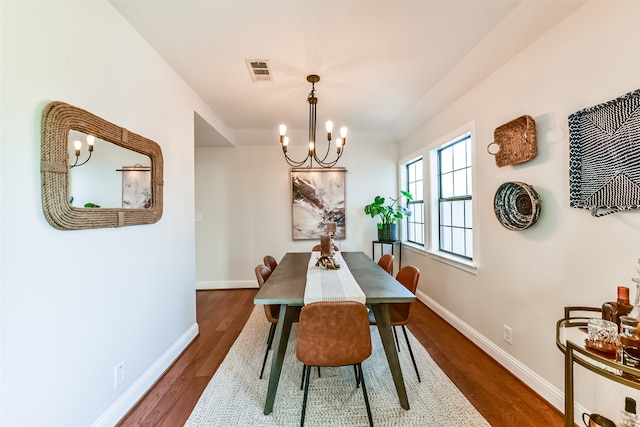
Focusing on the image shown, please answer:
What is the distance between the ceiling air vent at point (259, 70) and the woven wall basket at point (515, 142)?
201 centimetres

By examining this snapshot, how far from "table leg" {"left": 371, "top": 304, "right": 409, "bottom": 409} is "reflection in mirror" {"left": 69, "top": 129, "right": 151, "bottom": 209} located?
182 cm

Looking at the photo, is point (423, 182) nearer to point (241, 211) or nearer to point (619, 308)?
point (619, 308)

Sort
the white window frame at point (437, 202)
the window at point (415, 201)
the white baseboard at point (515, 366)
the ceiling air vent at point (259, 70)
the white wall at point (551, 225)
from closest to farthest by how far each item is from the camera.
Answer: the white wall at point (551, 225) < the white baseboard at point (515, 366) < the ceiling air vent at point (259, 70) < the white window frame at point (437, 202) < the window at point (415, 201)

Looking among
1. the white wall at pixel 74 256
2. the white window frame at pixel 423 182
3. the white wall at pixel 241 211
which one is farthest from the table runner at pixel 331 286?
the white wall at pixel 241 211

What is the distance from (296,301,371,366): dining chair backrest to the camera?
142cm

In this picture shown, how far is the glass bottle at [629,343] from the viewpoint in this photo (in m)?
0.97

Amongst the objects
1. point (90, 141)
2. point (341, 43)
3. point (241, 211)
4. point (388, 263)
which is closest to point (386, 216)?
point (388, 263)

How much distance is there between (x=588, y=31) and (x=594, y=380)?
197 centimetres

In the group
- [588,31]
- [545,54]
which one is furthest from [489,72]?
[588,31]

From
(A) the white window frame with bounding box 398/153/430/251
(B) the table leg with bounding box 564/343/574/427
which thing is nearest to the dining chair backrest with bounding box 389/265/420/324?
(B) the table leg with bounding box 564/343/574/427

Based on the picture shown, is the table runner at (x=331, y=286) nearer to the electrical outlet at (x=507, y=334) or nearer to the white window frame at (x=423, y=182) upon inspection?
the electrical outlet at (x=507, y=334)

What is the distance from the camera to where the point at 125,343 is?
1700 millimetres

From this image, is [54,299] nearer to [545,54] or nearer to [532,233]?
[532,233]

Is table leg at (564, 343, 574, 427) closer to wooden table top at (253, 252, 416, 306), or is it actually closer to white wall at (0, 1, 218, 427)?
wooden table top at (253, 252, 416, 306)
